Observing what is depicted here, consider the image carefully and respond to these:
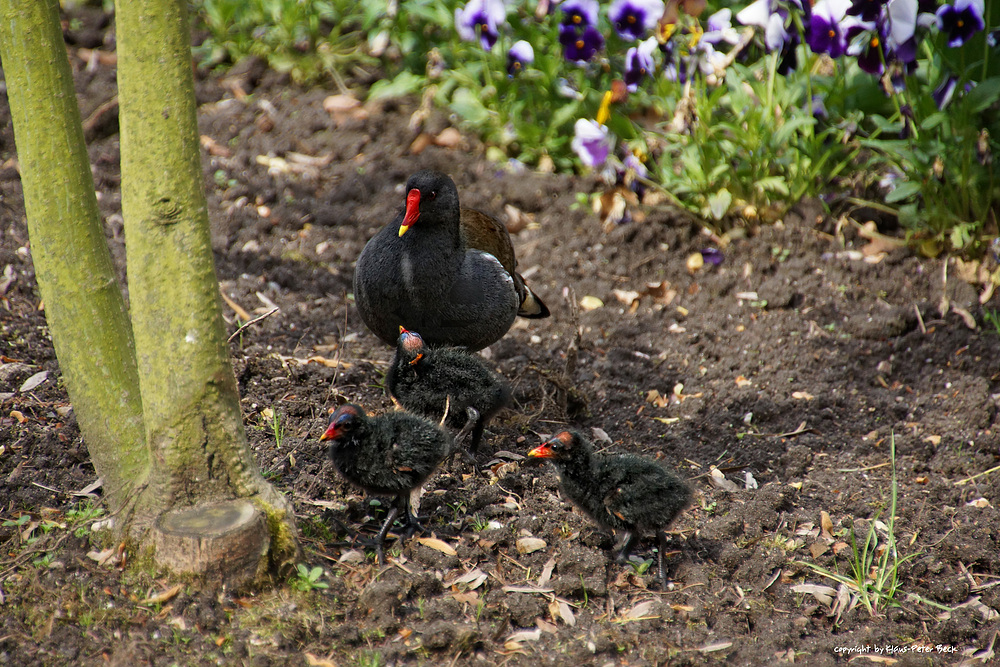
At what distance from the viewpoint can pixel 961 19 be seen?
483 cm

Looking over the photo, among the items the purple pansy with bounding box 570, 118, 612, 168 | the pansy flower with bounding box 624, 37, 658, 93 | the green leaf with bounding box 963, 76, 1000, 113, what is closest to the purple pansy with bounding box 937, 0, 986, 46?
the green leaf with bounding box 963, 76, 1000, 113

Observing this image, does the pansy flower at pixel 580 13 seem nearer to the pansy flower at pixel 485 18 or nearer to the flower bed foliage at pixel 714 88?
the flower bed foliage at pixel 714 88

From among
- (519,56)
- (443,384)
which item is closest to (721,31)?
(519,56)

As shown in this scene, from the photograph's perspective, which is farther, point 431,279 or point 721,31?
point 721,31

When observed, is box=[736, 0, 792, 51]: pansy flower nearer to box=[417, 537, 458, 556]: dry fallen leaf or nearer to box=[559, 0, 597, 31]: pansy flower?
box=[559, 0, 597, 31]: pansy flower

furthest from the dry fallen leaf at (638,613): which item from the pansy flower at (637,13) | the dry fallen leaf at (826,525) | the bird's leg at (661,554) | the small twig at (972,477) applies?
the pansy flower at (637,13)

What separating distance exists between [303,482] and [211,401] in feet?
2.92

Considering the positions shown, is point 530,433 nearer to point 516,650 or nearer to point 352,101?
point 516,650

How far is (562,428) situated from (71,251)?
2.48 m

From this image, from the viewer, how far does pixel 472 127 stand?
282 inches

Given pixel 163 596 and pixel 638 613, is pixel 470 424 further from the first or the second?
pixel 163 596

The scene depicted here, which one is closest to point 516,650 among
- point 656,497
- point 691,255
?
point 656,497

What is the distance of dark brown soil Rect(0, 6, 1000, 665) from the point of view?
2848mm

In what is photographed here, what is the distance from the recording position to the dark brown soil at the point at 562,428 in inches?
112
